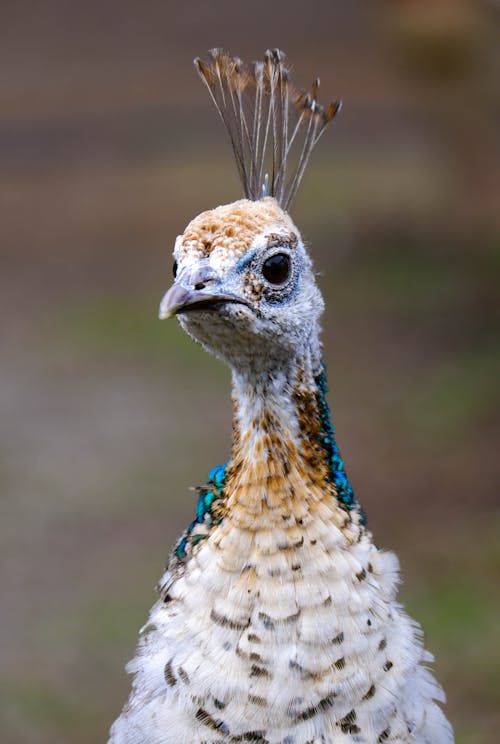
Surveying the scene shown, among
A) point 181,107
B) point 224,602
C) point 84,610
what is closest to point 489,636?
point 84,610

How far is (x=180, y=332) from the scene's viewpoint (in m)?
9.16

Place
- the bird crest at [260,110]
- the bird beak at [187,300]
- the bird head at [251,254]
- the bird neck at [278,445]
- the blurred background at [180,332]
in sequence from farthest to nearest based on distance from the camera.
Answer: the blurred background at [180,332] → the bird crest at [260,110] → the bird neck at [278,445] → the bird head at [251,254] → the bird beak at [187,300]

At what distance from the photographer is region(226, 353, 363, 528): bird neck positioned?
2.50 m

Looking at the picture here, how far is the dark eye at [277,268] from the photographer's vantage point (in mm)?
2402

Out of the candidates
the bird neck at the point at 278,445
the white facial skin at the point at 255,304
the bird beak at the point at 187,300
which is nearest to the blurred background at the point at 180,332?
the bird neck at the point at 278,445

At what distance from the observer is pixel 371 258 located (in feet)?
35.1

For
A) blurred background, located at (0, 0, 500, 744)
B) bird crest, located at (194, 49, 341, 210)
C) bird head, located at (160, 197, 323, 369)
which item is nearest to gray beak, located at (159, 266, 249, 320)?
bird head, located at (160, 197, 323, 369)

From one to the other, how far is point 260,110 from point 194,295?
2.44 ft

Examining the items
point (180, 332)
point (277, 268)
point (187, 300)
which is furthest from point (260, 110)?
point (180, 332)

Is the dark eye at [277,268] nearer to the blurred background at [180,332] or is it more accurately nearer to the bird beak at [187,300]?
the bird beak at [187,300]

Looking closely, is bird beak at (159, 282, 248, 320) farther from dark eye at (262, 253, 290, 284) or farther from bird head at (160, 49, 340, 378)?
dark eye at (262, 253, 290, 284)

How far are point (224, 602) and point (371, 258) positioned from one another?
848cm

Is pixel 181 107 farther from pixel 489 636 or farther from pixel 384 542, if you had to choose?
pixel 489 636

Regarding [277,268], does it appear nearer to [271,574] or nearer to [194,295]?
[194,295]
